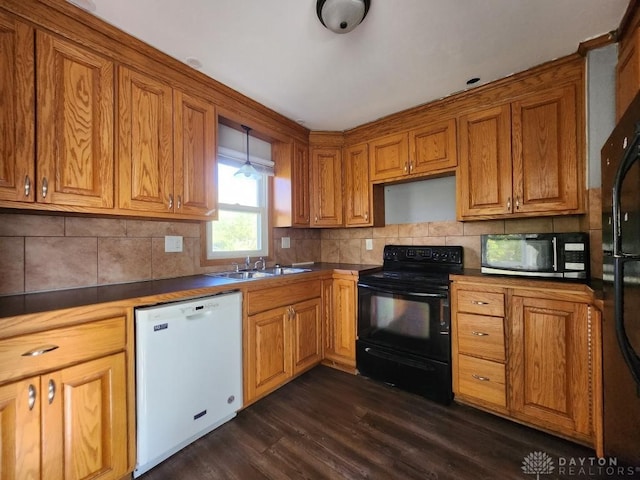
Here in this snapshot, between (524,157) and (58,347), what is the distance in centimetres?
286

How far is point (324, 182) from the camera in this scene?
290 cm

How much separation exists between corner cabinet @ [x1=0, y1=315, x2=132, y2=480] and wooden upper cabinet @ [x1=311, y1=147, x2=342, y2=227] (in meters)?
1.99

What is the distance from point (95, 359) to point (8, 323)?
0.34 m

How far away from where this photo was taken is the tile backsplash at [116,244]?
1.42 m

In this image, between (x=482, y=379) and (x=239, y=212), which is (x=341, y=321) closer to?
(x=482, y=379)

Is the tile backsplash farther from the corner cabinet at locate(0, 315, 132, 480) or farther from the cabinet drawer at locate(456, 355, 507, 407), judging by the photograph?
the cabinet drawer at locate(456, 355, 507, 407)

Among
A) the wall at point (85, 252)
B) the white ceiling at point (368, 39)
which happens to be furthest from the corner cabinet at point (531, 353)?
the wall at point (85, 252)

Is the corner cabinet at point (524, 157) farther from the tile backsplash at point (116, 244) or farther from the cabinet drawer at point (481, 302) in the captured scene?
the cabinet drawer at point (481, 302)

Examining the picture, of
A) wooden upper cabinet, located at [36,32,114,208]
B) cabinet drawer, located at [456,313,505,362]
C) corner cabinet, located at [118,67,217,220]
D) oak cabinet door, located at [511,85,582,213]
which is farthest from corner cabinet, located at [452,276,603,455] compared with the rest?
wooden upper cabinet, located at [36,32,114,208]

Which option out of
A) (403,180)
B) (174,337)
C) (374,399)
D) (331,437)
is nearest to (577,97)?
(403,180)

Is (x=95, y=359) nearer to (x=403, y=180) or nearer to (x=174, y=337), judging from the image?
(x=174, y=337)

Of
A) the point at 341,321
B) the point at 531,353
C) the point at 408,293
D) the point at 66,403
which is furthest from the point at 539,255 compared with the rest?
the point at 66,403

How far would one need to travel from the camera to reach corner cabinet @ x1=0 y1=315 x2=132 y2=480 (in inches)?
39.3

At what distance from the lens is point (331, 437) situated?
5.32 ft
